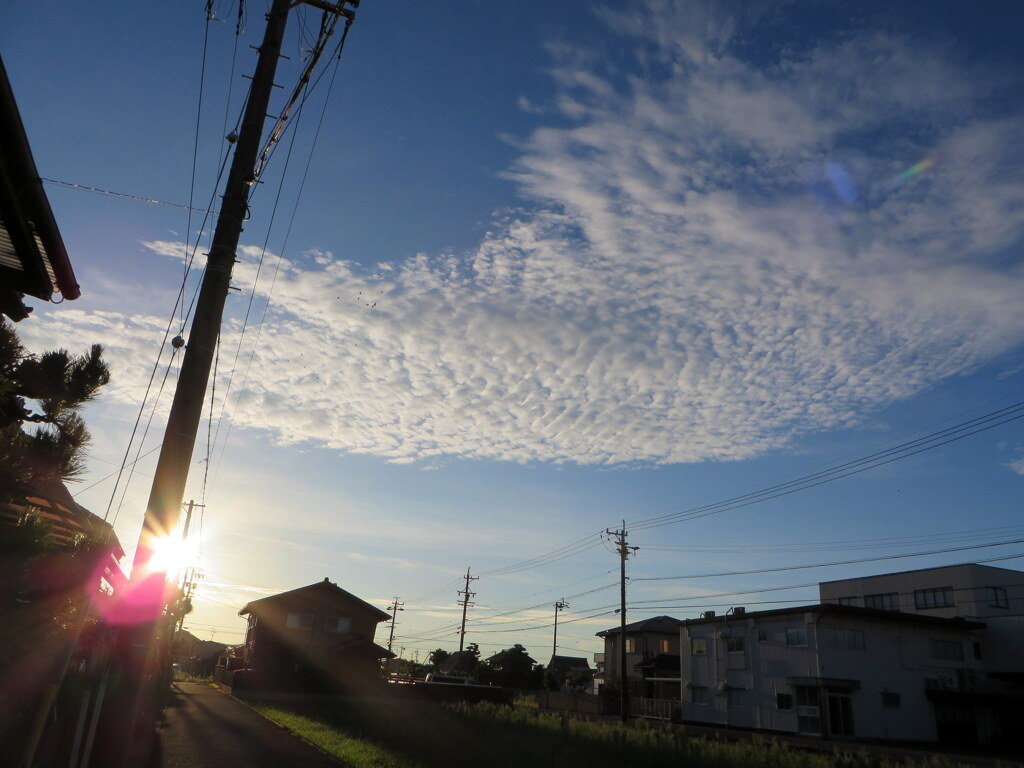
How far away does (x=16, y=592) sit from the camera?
12.3 ft

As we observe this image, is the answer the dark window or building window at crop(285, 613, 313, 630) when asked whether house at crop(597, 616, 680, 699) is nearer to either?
the dark window

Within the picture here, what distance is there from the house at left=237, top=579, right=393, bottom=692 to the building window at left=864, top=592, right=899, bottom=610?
38.7m

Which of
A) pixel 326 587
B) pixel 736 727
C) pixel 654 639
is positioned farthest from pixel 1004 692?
pixel 326 587

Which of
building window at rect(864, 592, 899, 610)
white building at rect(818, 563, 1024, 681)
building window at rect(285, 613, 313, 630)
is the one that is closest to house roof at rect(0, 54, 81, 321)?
building window at rect(285, 613, 313, 630)

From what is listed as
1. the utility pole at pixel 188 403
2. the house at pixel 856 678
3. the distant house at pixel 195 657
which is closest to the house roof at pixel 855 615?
the house at pixel 856 678

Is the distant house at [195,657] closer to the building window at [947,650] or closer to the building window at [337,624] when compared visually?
the building window at [337,624]

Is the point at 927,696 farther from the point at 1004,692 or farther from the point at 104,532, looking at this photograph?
the point at 104,532

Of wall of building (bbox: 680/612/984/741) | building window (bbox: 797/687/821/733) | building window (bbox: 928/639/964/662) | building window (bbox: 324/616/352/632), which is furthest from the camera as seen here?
building window (bbox: 324/616/352/632)

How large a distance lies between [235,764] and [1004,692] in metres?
40.9

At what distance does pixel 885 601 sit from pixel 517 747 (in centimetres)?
5050

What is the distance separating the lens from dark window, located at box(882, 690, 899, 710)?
34.6 m

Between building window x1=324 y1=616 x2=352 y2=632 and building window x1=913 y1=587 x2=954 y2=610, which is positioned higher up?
building window x1=913 y1=587 x2=954 y2=610

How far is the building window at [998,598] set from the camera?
160 feet

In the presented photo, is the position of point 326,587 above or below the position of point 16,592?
above
